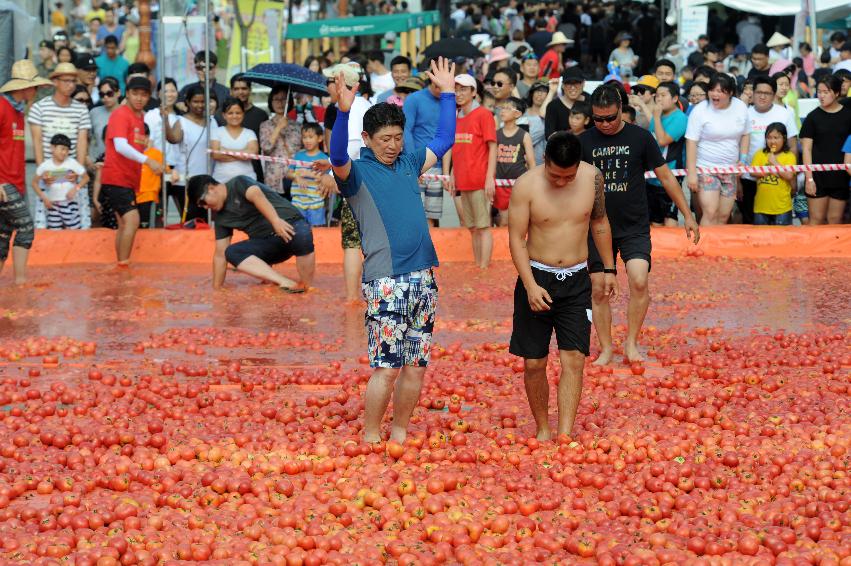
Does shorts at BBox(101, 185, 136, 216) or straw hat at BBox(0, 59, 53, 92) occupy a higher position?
straw hat at BBox(0, 59, 53, 92)

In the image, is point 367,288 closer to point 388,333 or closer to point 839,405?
point 388,333

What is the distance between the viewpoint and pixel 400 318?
6.88 meters

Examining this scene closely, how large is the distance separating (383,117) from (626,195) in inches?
115

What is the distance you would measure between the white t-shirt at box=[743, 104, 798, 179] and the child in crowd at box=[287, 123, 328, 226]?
16.9 feet

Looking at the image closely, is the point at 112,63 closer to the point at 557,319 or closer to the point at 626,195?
the point at 626,195

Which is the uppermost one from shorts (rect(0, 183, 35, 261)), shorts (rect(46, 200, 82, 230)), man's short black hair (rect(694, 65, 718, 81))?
man's short black hair (rect(694, 65, 718, 81))

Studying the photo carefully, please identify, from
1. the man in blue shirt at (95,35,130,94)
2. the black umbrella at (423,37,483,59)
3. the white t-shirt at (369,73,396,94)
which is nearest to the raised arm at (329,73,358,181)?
the white t-shirt at (369,73,396,94)

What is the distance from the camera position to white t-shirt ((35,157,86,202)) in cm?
1488

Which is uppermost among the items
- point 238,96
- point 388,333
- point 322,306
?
point 238,96

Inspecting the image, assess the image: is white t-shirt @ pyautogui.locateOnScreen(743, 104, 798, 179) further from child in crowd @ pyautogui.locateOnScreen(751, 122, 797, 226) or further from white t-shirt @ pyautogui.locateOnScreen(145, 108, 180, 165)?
white t-shirt @ pyautogui.locateOnScreen(145, 108, 180, 165)

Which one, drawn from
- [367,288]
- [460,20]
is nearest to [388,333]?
[367,288]

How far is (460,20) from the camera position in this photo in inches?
1025

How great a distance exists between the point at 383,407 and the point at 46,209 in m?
9.49

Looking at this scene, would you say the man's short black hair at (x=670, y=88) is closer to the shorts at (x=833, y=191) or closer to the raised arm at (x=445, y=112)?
the shorts at (x=833, y=191)
